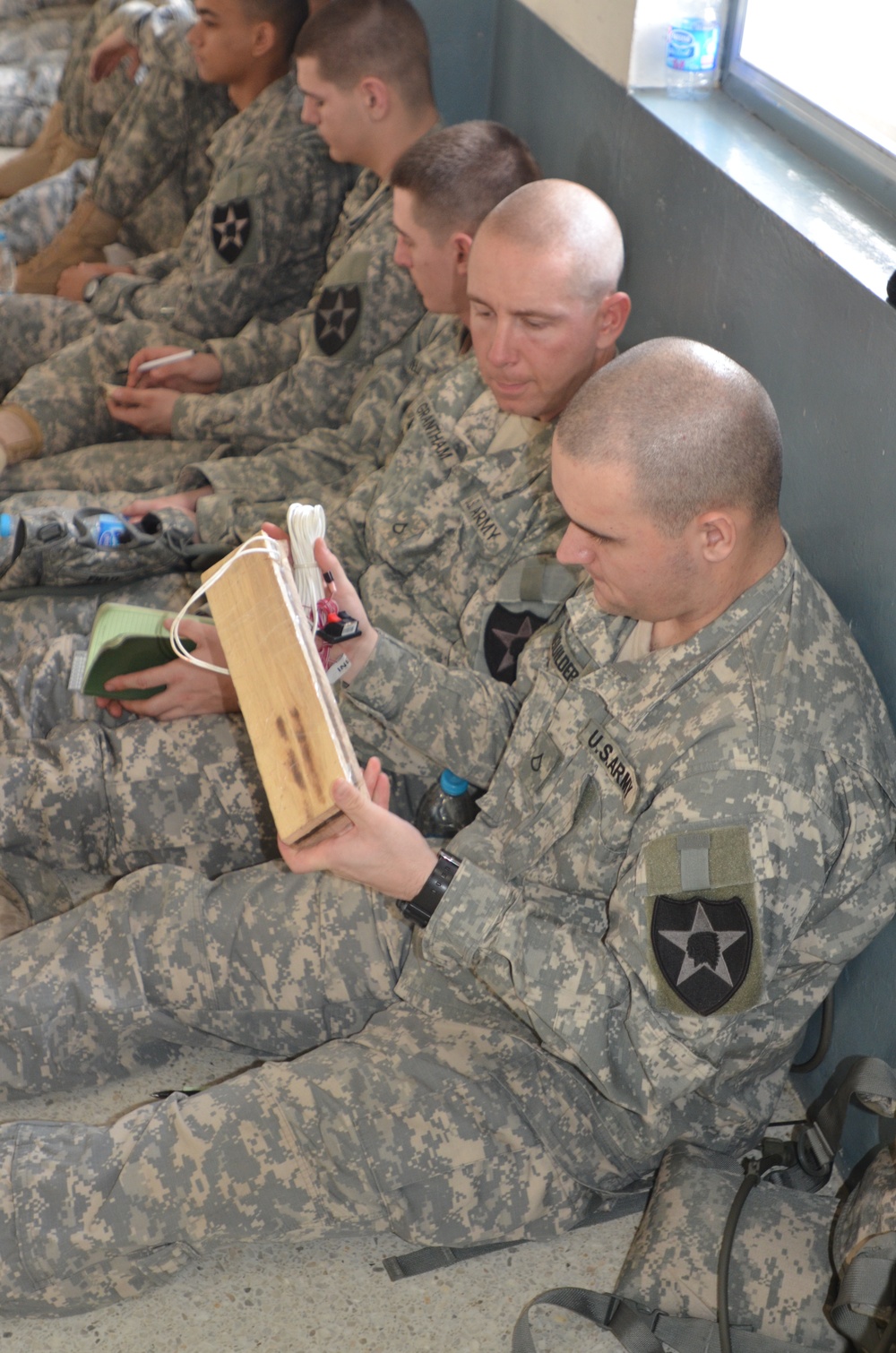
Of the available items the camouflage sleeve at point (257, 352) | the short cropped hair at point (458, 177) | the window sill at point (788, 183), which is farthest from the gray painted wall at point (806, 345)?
the camouflage sleeve at point (257, 352)

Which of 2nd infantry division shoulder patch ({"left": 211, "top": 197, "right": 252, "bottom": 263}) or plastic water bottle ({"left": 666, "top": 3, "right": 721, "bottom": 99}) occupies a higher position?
plastic water bottle ({"left": 666, "top": 3, "right": 721, "bottom": 99})

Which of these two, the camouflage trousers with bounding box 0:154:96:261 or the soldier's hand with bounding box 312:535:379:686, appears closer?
the soldier's hand with bounding box 312:535:379:686

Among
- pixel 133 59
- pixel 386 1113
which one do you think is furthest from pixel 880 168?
pixel 133 59

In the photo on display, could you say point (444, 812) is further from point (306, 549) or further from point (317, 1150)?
point (317, 1150)

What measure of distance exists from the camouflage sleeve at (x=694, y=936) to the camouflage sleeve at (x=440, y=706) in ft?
1.21

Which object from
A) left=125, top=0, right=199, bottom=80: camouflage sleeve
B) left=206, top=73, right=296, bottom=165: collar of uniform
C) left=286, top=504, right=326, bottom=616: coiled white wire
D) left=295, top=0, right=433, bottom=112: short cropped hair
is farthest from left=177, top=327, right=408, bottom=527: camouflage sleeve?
left=125, top=0, right=199, bottom=80: camouflage sleeve

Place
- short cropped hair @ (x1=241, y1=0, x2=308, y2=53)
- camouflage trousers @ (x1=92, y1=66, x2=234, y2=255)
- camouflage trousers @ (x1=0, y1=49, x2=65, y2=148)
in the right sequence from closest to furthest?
short cropped hair @ (x1=241, y1=0, x2=308, y2=53), camouflage trousers @ (x1=92, y1=66, x2=234, y2=255), camouflage trousers @ (x1=0, y1=49, x2=65, y2=148)

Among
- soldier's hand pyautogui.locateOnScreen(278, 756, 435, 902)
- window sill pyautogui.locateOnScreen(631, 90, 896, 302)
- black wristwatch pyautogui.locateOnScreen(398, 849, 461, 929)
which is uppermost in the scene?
window sill pyautogui.locateOnScreen(631, 90, 896, 302)

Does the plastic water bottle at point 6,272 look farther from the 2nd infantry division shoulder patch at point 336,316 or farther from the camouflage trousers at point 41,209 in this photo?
the 2nd infantry division shoulder patch at point 336,316

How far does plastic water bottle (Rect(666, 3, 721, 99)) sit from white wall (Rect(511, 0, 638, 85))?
0.24 feet

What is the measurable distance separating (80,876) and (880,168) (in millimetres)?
1775

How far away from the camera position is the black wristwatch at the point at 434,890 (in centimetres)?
151

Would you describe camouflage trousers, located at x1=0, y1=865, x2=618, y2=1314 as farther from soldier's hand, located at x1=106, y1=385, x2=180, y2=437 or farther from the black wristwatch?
soldier's hand, located at x1=106, y1=385, x2=180, y2=437

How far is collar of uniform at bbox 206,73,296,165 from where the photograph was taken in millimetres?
3473
